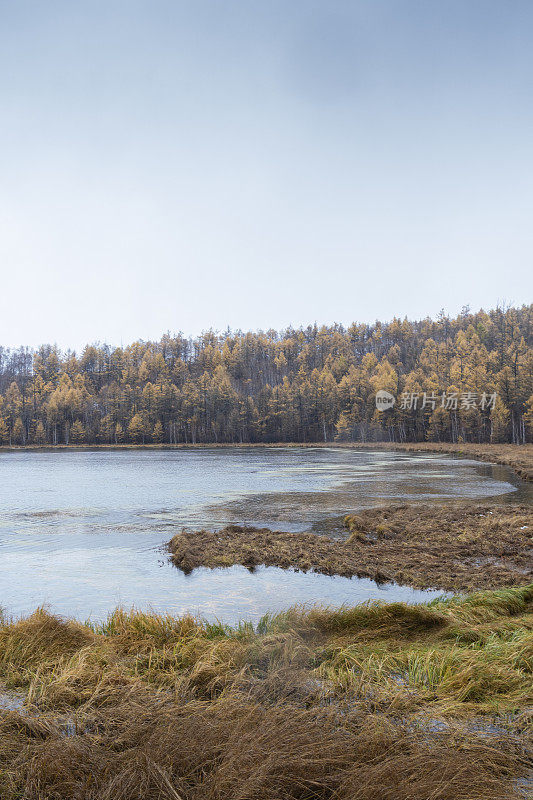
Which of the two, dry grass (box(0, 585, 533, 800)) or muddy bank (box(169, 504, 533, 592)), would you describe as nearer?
dry grass (box(0, 585, 533, 800))

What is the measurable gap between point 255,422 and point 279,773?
113m

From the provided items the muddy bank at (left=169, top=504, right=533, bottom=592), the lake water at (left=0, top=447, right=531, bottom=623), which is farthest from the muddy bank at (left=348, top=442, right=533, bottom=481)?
the muddy bank at (left=169, top=504, right=533, bottom=592)

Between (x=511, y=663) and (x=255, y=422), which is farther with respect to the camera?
(x=255, y=422)

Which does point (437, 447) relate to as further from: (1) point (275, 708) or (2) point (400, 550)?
(1) point (275, 708)

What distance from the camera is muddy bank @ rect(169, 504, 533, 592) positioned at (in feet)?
37.8

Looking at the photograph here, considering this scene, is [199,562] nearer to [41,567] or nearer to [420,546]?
[41,567]

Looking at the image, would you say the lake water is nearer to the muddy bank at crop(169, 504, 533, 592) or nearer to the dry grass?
the muddy bank at crop(169, 504, 533, 592)

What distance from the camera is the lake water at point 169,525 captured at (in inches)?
404

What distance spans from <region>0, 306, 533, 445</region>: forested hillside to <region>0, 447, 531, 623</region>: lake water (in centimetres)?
5037

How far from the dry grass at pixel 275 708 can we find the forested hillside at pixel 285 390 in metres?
76.9

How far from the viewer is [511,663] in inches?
218

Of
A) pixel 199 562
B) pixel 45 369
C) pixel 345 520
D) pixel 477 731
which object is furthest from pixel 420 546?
pixel 45 369

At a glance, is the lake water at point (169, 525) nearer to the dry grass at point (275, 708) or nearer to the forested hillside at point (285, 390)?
the dry grass at point (275, 708)

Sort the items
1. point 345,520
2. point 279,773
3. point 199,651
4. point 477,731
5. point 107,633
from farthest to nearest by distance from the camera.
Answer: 1. point 345,520
2. point 107,633
3. point 199,651
4. point 477,731
5. point 279,773
